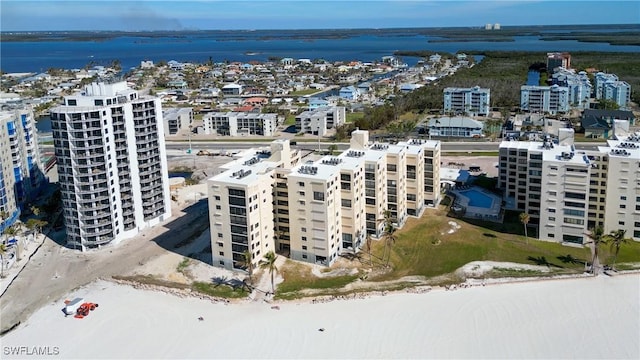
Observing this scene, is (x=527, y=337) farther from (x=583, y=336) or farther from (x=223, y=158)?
(x=223, y=158)

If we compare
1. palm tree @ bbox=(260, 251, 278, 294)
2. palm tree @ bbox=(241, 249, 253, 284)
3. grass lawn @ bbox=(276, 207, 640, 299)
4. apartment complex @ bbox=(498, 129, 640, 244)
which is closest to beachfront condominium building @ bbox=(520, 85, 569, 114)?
apartment complex @ bbox=(498, 129, 640, 244)

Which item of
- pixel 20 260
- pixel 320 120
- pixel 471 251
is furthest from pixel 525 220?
pixel 320 120

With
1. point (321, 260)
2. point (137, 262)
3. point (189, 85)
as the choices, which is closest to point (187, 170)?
point (137, 262)

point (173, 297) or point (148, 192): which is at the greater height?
point (148, 192)

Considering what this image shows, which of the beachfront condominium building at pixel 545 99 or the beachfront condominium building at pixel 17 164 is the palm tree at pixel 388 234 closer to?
the beachfront condominium building at pixel 17 164

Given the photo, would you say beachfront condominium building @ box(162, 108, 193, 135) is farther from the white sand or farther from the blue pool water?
the white sand

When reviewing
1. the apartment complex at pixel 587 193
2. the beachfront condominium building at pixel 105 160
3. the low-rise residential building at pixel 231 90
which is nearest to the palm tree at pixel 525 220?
the apartment complex at pixel 587 193
